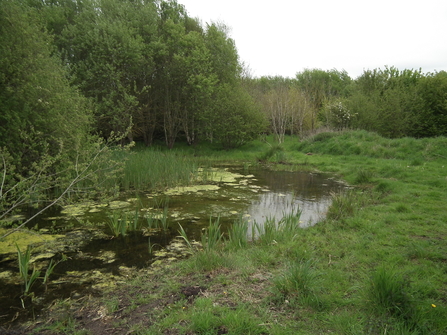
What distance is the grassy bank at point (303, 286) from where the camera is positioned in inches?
101

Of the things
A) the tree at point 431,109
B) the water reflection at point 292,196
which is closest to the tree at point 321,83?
the tree at point 431,109

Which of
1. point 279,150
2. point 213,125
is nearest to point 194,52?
point 213,125

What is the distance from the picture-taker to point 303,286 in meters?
2.97

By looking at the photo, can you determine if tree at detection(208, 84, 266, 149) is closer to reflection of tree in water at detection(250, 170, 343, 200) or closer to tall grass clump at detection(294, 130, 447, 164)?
tall grass clump at detection(294, 130, 447, 164)

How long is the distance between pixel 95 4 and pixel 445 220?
20.8 metres

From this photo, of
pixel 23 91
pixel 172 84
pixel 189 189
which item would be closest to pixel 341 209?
pixel 189 189

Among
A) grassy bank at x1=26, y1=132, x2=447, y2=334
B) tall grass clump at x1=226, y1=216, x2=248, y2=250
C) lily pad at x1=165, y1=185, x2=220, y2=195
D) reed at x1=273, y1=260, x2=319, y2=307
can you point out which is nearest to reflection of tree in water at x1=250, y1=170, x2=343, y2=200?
lily pad at x1=165, y1=185, x2=220, y2=195

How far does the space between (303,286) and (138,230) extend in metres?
3.76

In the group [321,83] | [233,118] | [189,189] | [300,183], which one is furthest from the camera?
[321,83]

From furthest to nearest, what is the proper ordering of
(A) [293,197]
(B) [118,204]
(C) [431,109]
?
(C) [431,109] → (A) [293,197] → (B) [118,204]

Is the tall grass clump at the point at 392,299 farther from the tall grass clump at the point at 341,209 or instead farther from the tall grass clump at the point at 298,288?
the tall grass clump at the point at 341,209

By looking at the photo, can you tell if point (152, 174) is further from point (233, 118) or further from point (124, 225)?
point (233, 118)

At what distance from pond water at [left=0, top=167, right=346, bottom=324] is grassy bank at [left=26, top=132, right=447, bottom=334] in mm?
458

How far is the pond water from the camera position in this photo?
3.69m
